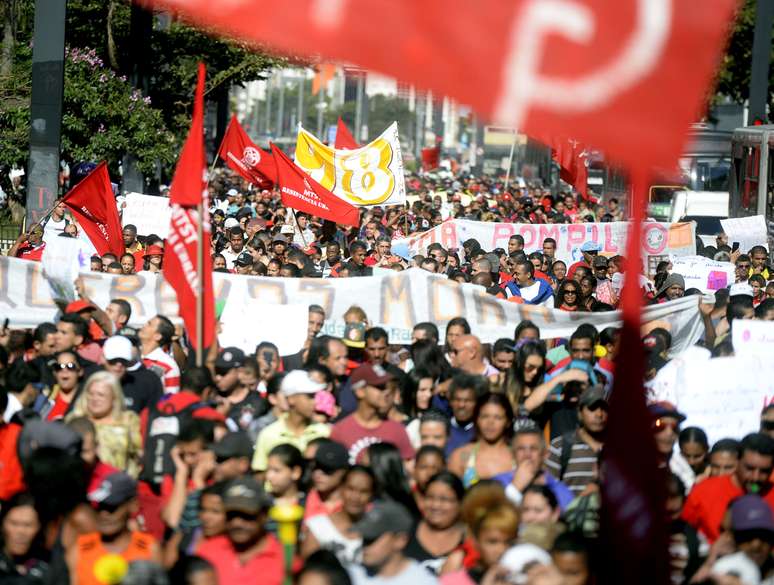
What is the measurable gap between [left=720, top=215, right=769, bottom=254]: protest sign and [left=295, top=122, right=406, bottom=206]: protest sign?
4.02 meters

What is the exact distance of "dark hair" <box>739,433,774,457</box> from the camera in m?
7.21

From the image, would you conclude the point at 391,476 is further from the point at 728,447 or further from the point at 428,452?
the point at 728,447

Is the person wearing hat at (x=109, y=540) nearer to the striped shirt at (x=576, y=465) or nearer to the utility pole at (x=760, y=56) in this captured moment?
the striped shirt at (x=576, y=465)

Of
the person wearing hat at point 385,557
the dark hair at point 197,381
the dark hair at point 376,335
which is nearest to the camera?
the person wearing hat at point 385,557

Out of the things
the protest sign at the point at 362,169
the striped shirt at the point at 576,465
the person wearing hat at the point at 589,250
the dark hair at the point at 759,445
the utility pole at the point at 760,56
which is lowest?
the striped shirt at the point at 576,465

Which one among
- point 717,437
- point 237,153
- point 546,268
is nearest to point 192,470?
point 717,437

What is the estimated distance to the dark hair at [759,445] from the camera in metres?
7.21

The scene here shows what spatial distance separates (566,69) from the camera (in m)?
4.86

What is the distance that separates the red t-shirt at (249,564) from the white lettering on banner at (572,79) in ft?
6.53

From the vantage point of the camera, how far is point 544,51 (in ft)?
16.0

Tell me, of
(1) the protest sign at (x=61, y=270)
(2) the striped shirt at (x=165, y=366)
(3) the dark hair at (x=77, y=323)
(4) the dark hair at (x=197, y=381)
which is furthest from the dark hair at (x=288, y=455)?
(1) the protest sign at (x=61, y=270)

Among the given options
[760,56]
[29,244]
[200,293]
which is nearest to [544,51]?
[200,293]

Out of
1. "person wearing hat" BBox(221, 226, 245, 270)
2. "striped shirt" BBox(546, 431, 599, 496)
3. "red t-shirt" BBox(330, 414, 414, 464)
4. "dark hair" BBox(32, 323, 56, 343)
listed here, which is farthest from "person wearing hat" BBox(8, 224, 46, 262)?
"striped shirt" BBox(546, 431, 599, 496)

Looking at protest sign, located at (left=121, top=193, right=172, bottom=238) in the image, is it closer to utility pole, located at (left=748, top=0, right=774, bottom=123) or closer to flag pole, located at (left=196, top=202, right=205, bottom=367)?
flag pole, located at (left=196, top=202, right=205, bottom=367)
